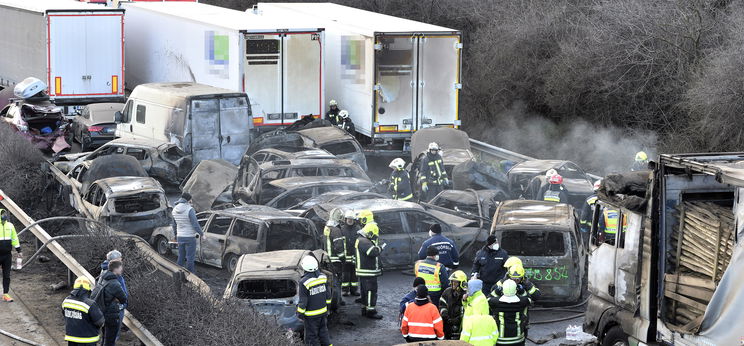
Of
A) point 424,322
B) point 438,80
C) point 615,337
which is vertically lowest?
point 615,337

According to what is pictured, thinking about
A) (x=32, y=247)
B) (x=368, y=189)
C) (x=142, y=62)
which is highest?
(x=142, y=62)

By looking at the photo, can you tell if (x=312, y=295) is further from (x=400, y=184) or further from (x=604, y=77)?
(x=604, y=77)

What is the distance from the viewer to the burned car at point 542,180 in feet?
60.5

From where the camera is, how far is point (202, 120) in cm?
2234

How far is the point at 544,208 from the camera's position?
15.5 m

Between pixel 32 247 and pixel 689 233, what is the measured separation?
12610 millimetres

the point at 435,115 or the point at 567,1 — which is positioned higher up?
the point at 567,1

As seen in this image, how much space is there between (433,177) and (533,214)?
4.68 meters

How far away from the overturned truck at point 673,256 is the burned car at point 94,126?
56.4ft

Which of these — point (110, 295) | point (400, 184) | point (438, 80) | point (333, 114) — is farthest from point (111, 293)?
point (438, 80)

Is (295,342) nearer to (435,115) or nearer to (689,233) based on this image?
(689,233)

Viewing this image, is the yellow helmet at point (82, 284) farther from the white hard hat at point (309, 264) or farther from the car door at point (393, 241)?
the car door at point (393, 241)

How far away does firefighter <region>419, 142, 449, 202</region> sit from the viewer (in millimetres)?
19609

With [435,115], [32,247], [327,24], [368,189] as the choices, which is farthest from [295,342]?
[327,24]
